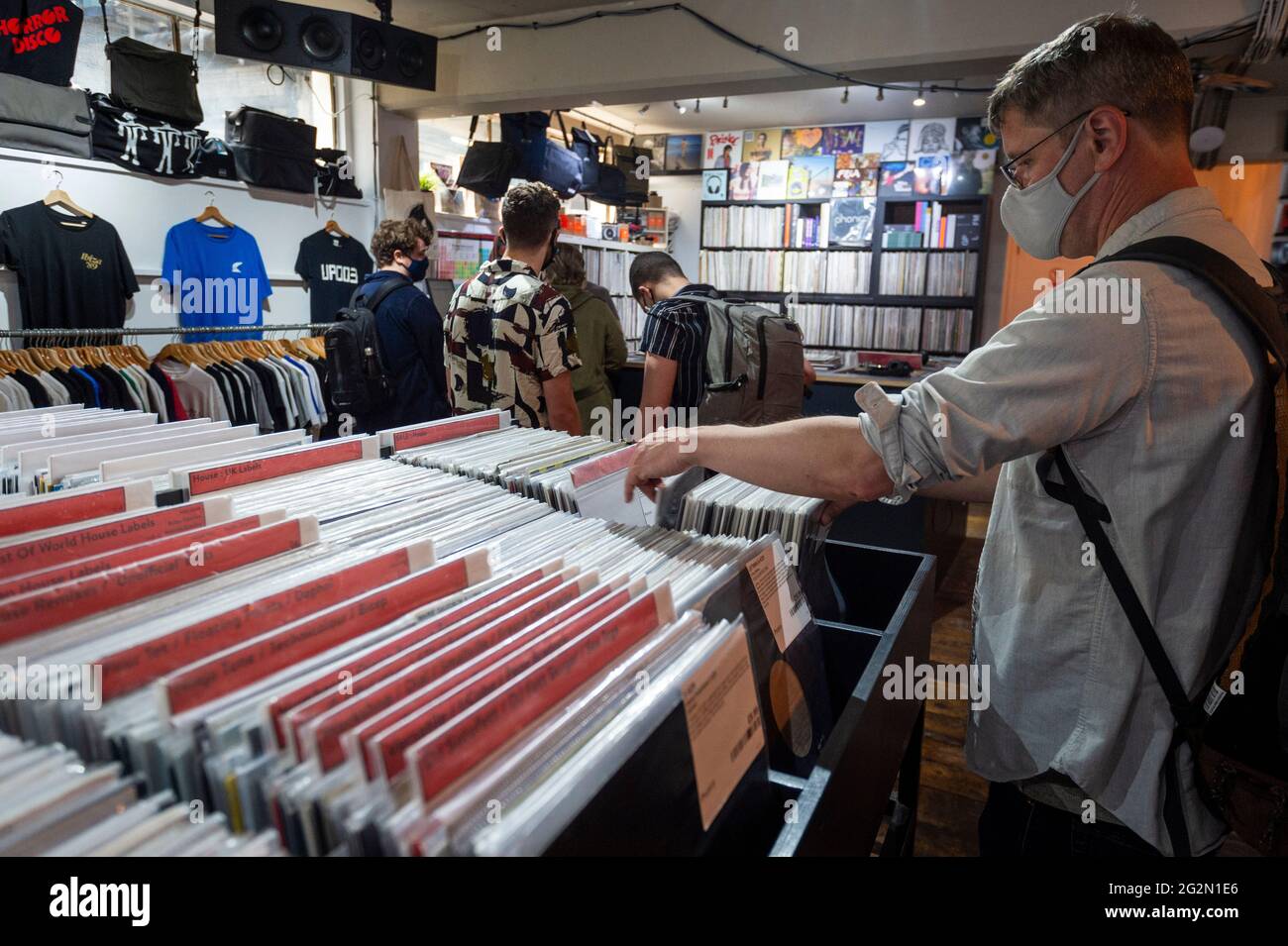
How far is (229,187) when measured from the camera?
4672 mm

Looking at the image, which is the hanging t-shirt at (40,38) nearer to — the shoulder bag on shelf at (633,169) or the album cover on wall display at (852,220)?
the shoulder bag on shelf at (633,169)

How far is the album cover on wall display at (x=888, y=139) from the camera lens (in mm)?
7586

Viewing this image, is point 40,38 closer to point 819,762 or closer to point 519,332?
point 519,332

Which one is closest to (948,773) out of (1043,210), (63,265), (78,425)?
(1043,210)

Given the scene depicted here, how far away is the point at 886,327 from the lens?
789cm

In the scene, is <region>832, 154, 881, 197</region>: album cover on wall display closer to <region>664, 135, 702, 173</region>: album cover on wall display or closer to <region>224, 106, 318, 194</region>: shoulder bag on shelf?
<region>664, 135, 702, 173</region>: album cover on wall display

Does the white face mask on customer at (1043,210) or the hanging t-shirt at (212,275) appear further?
the hanging t-shirt at (212,275)

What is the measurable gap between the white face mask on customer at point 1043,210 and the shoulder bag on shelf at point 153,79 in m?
4.40

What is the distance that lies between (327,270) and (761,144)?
197 inches

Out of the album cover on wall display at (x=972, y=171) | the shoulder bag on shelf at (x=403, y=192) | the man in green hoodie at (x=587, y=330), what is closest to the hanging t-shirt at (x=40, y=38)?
the shoulder bag on shelf at (x=403, y=192)

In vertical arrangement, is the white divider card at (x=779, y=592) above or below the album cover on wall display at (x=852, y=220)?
below

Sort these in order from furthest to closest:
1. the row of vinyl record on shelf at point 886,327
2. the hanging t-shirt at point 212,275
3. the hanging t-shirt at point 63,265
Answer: the row of vinyl record on shelf at point 886,327, the hanging t-shirt at point 212,275, the hanging t-shirt at point 63,265
